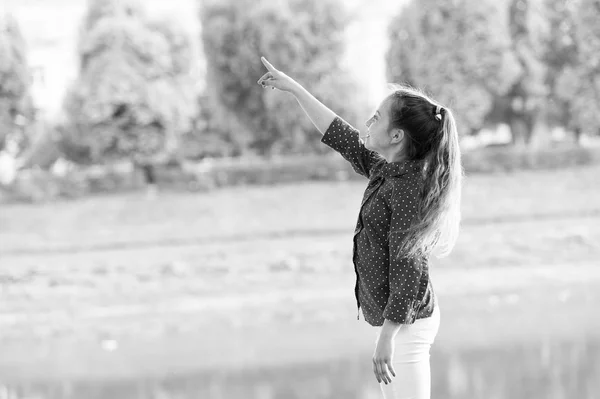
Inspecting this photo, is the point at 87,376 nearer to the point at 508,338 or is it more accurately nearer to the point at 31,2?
the point at 508,338

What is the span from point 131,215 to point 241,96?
459 cm

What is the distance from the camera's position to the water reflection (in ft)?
14.4

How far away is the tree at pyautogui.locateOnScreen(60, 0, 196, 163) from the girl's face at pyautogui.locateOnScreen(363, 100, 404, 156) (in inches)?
516

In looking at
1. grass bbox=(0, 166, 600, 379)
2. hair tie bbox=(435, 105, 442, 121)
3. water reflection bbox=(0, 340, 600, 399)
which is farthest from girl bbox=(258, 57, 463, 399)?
grass bbox=(0, 166, 600, 379)

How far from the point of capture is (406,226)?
237 centimetres

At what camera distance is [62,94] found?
52.1 feet

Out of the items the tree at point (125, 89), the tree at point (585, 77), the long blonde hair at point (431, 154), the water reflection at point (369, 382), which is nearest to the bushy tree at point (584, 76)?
the tree at point (585, 77)

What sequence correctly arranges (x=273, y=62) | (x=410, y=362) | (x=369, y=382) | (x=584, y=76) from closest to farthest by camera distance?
(x=410, y=362)
(x=369, y=382)
(x=273, y=62)
(x=584, y=76)

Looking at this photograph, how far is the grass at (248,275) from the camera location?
5.81 m

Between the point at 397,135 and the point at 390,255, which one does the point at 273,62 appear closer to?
the point at 397,135

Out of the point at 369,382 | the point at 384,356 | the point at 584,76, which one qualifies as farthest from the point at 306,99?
the point at 584,76

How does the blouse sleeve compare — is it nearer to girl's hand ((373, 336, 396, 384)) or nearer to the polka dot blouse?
the polka dot blouse

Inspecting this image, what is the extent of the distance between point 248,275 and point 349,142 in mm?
6967

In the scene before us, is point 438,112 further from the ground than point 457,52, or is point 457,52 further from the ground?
point 457,52
